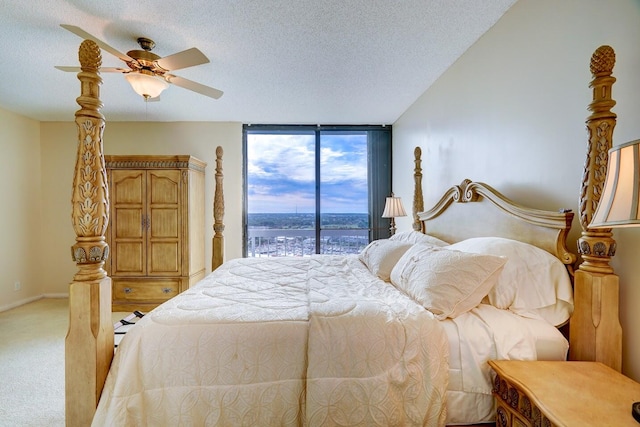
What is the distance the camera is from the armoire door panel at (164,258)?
3.81 m

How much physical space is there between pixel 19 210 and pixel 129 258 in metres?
1.78

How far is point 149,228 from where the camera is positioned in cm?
381

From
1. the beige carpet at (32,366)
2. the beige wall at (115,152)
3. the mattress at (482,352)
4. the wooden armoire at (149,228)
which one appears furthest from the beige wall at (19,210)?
the mattress at (482,352)

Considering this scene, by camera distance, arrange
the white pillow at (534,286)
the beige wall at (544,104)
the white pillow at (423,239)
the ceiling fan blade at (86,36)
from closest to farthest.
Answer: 1. the beige wall at (544,104)
2. the white pillow at (534,286)
3. the ceiling fan blade at (86,36)
4. the white pillow at (423,239)

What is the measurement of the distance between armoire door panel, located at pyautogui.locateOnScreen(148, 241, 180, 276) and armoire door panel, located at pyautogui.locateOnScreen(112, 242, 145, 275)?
12cm

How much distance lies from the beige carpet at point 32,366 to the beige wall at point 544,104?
3.13 m

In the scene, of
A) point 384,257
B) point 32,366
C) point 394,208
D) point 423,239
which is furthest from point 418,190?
Result: point 32,366

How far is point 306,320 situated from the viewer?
4.29 feet

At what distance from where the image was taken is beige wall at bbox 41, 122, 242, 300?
14.4 ft

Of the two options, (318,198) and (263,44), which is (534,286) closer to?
(263,44)

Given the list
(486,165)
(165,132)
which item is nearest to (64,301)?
(165,132)

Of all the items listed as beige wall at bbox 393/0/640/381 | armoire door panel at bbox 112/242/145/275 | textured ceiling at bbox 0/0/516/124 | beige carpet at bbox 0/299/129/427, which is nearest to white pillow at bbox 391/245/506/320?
beige wall at bbox 393/0/640/381

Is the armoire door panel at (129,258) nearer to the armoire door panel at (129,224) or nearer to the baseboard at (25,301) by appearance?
the armoire door panel at (129,224)

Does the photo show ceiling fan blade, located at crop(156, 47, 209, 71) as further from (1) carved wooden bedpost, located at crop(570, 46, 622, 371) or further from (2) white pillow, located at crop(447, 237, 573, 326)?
(2) white pillow, located at crop(447, 237, 573, 326)
